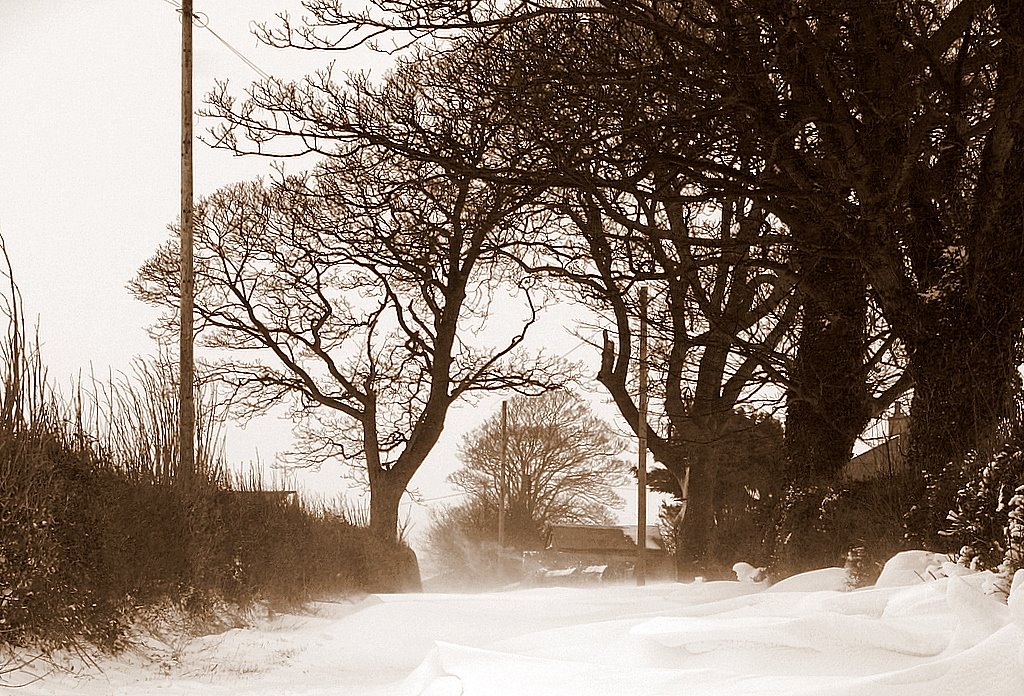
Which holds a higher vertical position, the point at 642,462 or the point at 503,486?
the point at 642,462

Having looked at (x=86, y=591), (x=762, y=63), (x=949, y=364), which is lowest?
(x=86, y=591)

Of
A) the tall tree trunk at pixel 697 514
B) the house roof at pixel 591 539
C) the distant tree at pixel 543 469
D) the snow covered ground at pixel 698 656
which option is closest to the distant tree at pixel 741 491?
the tall tree trunk at pixel 697 514

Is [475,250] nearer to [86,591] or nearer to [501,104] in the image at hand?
[501,104]

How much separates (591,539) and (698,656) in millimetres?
26286

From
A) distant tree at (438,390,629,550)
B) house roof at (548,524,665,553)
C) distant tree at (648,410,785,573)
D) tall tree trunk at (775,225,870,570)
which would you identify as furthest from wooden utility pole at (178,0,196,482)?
house roof at (548,524,665,553)

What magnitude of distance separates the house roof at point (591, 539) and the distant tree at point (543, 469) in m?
0.72

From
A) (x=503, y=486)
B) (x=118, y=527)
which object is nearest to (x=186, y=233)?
(x=118, y=527)

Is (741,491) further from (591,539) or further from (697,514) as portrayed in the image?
(591,539)

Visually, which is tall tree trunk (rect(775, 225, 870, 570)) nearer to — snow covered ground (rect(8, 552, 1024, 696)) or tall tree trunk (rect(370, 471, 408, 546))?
snow covered ground (rect(8, 552, 1024, 696))

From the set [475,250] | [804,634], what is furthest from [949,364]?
[475,250]

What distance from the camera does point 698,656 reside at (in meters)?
4.49

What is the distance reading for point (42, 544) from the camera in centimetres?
639

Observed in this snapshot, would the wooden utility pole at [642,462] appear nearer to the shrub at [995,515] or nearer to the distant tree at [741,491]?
the distant tree at [741,491]

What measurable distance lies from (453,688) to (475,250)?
12.6m
